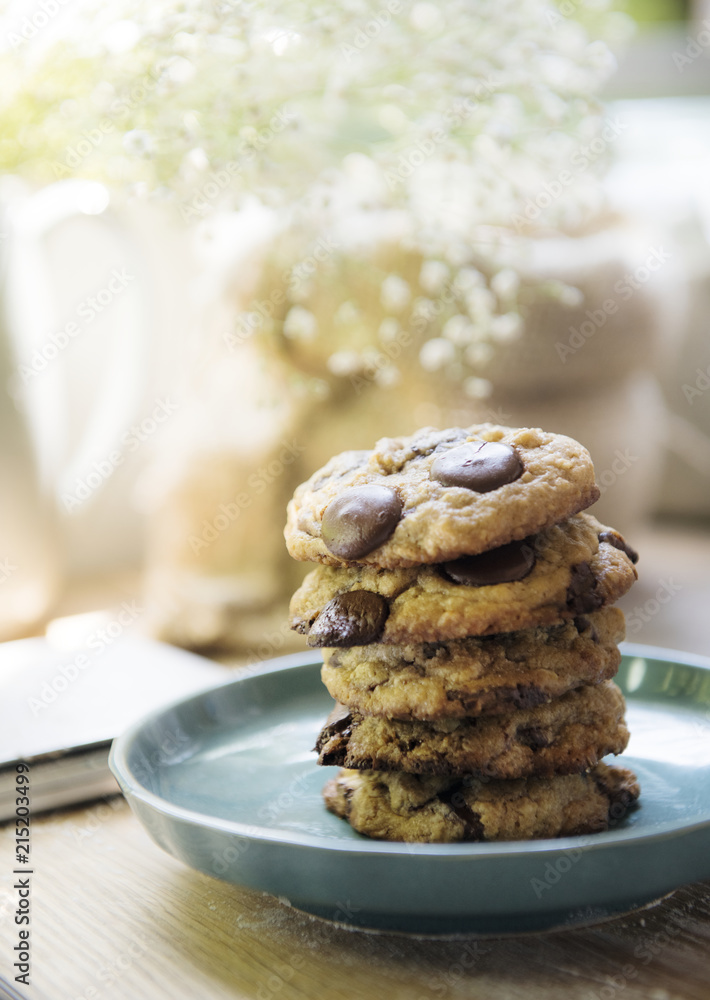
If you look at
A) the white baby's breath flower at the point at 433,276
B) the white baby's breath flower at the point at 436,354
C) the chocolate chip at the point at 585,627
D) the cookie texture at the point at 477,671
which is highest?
the white baby's breath flower at the point at 433,276

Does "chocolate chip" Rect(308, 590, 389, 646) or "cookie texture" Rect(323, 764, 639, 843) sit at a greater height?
"chocolate chip" Rect(308, 590, 389, 646)

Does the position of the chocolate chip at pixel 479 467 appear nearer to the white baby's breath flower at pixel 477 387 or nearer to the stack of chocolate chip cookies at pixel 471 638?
the stack of chocolate chip cookies at pixel 471 638

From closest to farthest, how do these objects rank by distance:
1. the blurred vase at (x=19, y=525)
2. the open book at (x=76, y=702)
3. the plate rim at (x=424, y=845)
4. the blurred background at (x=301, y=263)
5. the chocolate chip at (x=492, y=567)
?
1. the plate rim at (x=424, y=845)
2. the chocolate chip at (x=492, y=567)
3. the open book at (x=76, y=702)
4. the blurred background at (x=301, y=263)
5. the blurred vase at (x=19, y=525)

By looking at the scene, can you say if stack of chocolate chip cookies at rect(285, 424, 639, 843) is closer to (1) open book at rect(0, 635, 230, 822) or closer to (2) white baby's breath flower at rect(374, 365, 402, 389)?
(1) open book at rect(0, 635, 230, 822)

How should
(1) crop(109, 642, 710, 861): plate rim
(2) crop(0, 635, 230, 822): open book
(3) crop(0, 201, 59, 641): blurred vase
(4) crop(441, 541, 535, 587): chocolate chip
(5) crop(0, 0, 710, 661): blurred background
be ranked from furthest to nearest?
(3) crop(0, 201, 59, 641): blurred vase < (5) crop(0, 0, 710, 661): blurred background < (2) crop(0, 635, 230, 822): open book < (4) crop(441, 541, 535, 587): chocolate chip < (1) crop(109, 642, 710, 861): plate rim

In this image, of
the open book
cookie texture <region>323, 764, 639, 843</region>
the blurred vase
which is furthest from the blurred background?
cookie texture <region>323, 764, 639, 843</region>

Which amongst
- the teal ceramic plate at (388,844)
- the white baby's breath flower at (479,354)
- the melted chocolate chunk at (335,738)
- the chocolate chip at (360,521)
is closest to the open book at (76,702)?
the teal ceramic plate at (388,844)

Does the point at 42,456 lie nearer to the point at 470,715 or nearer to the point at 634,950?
the point at 470,715

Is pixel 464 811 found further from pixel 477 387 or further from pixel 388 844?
pixel 477 387
